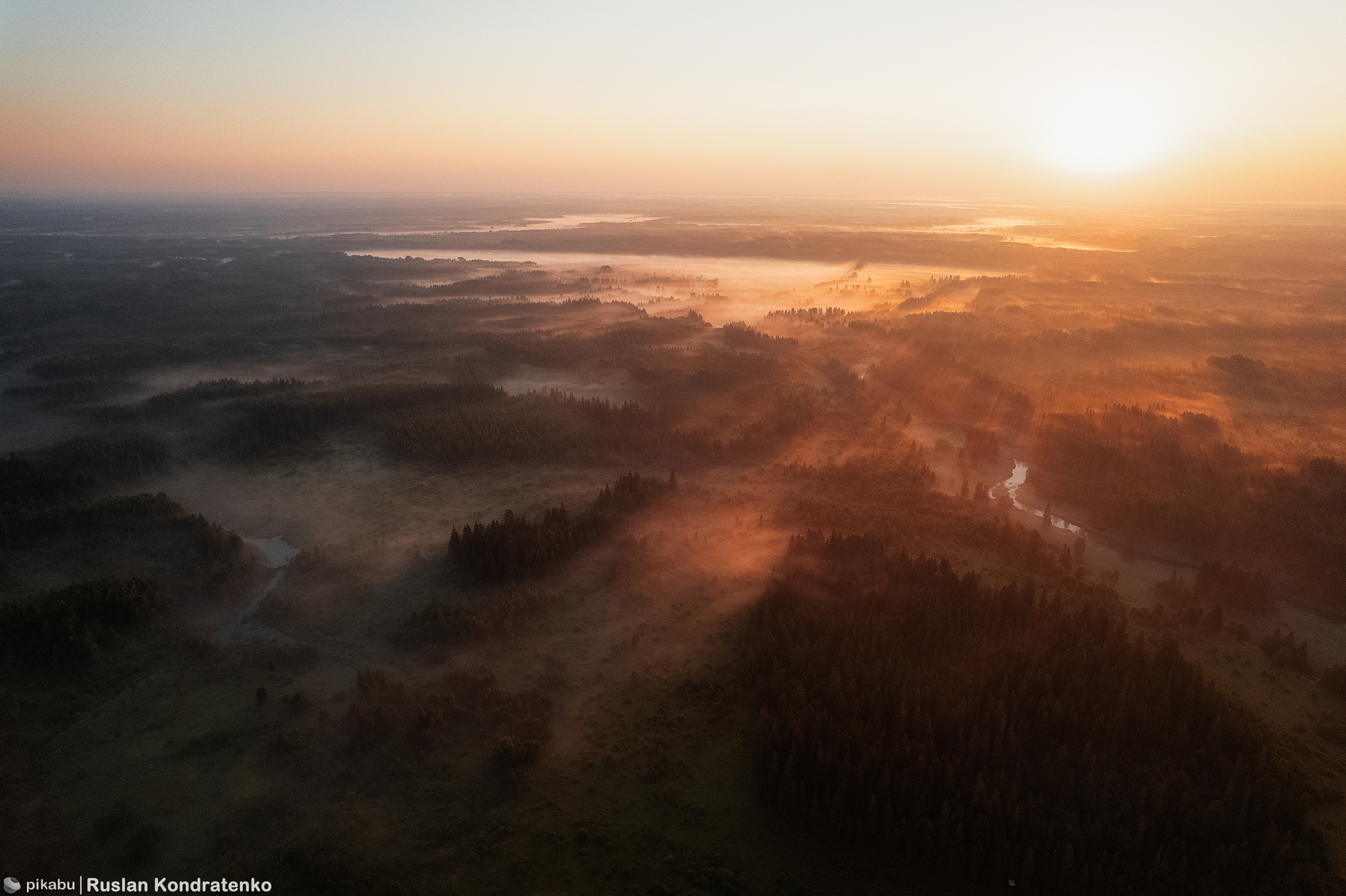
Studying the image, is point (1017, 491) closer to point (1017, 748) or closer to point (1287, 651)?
point (1287, 651)

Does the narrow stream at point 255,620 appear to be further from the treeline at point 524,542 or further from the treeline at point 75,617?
the treeline at point 524,542

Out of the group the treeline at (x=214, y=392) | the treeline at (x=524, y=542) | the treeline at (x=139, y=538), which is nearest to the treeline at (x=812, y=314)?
the treeline at (x=214, y=392)

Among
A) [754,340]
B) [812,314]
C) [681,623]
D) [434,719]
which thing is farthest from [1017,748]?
[812,314]

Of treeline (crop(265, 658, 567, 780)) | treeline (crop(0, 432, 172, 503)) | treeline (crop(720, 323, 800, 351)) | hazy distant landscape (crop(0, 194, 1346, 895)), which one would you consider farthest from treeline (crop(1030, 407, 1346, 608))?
treeline (crop(0, 432, 172, 503))

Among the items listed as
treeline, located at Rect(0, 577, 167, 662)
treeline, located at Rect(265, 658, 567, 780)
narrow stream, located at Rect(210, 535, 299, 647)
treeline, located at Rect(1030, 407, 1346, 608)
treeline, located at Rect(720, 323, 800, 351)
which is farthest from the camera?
treeline, located at Rect(720, 323, 800, 351)

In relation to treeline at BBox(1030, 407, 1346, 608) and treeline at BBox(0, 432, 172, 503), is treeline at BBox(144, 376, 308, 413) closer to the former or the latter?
treeline at BBox(0, 432, 172, 503)

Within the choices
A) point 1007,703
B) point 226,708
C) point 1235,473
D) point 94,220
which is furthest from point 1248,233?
point 94,220
